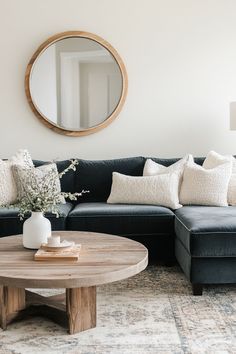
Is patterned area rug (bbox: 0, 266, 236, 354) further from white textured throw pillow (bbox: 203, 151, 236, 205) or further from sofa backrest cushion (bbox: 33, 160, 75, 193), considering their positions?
sofa backrest cushion (bbox: 33, 160, 75, 193)

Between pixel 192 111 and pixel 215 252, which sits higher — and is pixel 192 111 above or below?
above

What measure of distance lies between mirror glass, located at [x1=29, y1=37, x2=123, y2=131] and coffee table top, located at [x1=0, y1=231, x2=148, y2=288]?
1.90 metres

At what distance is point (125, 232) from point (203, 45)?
81.5 inches

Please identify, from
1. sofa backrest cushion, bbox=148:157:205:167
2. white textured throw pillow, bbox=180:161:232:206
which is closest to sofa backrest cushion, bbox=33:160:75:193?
sofa backrest cushion, bbox=148:157:205:167

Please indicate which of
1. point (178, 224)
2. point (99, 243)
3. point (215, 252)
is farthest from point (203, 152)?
point (99, 243)

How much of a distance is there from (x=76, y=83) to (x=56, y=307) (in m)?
2.45

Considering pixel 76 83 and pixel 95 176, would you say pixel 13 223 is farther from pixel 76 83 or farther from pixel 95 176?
pixel 76 83

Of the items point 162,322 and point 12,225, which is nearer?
point 162,322

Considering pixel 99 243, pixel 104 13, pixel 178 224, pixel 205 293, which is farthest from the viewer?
pixel 104 13

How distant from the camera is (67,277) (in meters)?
2.12

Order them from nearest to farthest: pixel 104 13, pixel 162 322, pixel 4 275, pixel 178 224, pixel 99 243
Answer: pixel 4 275 → pixel 162 322 → pixel 99 243 → pixel 178 224 → pixel 104 13

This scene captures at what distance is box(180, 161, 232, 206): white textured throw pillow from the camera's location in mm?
3715

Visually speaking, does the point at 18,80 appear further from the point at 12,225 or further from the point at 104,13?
the point at 12,225

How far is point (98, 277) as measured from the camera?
2.14 metres
